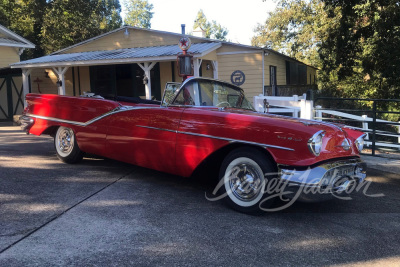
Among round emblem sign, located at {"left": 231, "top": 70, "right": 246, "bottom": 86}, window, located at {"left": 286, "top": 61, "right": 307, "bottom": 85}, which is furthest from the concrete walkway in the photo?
window, located at {"left": 286, "top": 61, "right": 307, "bottom": 85}

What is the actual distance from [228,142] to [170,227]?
1170mm

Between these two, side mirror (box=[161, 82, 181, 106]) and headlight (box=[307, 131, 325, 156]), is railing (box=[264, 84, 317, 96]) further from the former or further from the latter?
headlight (box=[307, 131, 325, 156])

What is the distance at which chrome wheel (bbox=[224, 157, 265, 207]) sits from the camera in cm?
392

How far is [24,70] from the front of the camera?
16.9 metres

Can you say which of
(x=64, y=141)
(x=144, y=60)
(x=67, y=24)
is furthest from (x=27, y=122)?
(x=67, y=24)

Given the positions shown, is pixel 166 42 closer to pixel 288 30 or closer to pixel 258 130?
pixel 258 130

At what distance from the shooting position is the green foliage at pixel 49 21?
28.0 m

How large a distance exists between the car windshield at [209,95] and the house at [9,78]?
50.7 ft

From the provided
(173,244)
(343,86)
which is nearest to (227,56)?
(343,86)

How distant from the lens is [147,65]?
14266 millimetres

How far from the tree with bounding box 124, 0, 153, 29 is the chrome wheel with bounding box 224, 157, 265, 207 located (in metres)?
66.6

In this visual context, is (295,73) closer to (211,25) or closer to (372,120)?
(372,120)

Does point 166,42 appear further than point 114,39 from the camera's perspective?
No

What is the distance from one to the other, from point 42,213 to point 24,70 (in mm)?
15068
